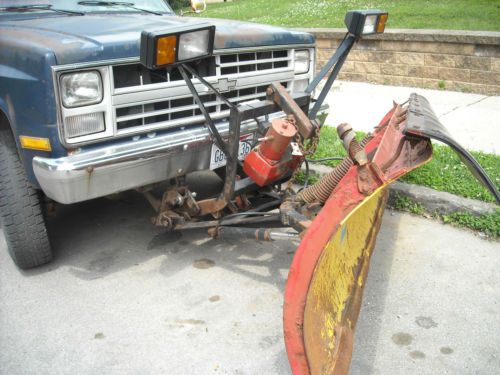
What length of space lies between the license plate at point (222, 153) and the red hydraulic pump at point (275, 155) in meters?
0.28

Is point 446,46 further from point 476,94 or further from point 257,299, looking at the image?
point 257,299

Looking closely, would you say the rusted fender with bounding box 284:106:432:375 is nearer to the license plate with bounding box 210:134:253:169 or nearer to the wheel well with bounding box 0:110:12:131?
the license plate with bounding box 210:134:253:169

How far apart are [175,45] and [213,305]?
1561 millimetres

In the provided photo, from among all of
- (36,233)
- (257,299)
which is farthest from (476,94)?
(36,233)

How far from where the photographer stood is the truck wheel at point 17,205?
343cm

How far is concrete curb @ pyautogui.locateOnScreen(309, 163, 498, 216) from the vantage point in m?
4.11

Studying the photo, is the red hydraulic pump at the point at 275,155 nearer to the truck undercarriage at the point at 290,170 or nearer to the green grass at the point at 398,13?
the truck undercarriage at the point at 290,170

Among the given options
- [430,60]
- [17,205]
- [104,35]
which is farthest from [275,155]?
[430,60]

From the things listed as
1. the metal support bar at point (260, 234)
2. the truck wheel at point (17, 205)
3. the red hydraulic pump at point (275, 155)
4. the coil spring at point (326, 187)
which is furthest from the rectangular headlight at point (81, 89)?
the coil spring at point (326, 187)

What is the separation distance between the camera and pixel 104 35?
3143mm

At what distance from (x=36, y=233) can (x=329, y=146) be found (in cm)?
298

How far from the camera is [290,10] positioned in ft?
45.0

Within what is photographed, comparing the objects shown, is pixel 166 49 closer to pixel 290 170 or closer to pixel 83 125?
pixel 83 125

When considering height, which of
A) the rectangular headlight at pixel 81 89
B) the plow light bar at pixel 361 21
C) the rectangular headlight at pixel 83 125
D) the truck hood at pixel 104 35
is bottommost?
the rectangular headlight at pixel 83 125
